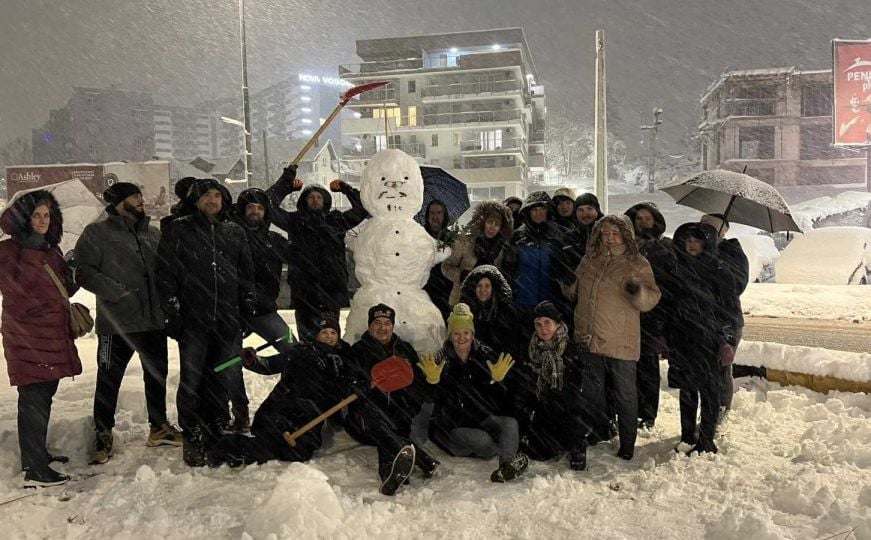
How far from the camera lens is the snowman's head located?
15.9 feet

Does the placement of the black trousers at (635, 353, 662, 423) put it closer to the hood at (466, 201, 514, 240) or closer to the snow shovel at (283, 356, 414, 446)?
the hood at (466, 201, 514, 240)

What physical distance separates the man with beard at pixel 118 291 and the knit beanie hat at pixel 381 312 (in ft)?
4.83

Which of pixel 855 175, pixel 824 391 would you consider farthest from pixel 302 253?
pixel 855 175

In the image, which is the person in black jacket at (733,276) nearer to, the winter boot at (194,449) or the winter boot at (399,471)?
the winter boot at (399,471)

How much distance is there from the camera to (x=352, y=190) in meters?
5.32

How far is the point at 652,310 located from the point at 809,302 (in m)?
9.06

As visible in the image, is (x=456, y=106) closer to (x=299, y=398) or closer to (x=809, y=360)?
(x=809, y=360)

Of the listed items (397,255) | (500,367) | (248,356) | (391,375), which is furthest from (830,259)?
(248,356)

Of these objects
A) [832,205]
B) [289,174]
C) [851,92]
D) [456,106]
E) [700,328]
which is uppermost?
[456,106]

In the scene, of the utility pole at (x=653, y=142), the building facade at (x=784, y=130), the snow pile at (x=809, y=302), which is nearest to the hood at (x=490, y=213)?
the snow pile at (x=809, y=302)

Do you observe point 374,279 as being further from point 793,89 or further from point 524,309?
point 793,89

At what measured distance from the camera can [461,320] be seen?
4.39 meters

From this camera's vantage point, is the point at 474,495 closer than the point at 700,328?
Yes

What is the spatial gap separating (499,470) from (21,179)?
46.4 feet
